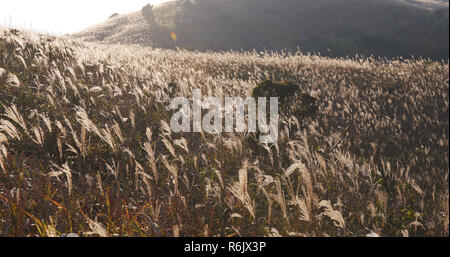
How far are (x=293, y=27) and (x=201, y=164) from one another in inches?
2472

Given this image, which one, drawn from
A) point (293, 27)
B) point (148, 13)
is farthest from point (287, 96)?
point (148, 13)

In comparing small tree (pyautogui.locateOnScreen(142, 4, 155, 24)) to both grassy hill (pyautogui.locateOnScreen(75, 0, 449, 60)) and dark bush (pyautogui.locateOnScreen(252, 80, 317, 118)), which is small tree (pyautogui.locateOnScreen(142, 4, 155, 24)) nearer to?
grassy hill (pyautogui.locateOnScreen(75, 0, 449, 60))

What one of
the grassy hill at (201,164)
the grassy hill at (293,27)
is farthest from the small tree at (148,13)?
the grassy hill at (201,164)

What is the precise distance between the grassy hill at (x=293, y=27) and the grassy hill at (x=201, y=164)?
40901 mm

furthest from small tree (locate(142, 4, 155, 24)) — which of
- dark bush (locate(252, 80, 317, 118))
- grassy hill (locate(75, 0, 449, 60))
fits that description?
dark bush (locate(252, 80, 317, 118))

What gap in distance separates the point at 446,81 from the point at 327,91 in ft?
15.4

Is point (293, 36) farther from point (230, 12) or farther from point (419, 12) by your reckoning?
point (419, 12)

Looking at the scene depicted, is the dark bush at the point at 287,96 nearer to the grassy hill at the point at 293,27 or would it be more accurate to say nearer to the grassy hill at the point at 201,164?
the grassy hill at the point at 201,164

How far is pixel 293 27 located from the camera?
5997 centimetres

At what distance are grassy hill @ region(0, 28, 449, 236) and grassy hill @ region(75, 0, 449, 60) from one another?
40901mm

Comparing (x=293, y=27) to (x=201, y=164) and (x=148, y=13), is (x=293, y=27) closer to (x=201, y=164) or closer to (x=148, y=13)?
(x=148, y=13)

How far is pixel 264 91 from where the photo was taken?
578cm

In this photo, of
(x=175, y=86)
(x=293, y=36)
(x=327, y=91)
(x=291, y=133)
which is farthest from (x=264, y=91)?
(x=293, y=36)

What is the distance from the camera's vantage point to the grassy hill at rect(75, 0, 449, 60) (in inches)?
1911
